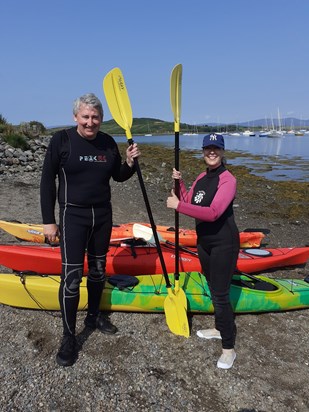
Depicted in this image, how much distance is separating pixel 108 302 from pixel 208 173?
213 cm

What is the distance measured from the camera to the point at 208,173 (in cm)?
338

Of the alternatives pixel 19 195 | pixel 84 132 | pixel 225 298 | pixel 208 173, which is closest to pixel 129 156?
pixel 84 132

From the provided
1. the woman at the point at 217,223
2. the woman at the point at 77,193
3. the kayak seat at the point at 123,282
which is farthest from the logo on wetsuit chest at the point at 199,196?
the kayak seat at the point at 123,282

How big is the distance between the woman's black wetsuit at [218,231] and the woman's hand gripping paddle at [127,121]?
2.13 feet

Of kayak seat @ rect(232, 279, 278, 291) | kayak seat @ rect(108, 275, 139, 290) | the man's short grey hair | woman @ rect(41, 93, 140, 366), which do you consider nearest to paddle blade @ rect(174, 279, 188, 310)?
kayak seat @ rect(108, 275, 139, 290)

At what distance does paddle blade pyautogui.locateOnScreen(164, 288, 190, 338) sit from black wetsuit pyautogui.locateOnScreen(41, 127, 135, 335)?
118 cm

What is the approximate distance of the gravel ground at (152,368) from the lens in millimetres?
3014

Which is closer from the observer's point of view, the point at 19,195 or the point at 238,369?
the point at 238,369

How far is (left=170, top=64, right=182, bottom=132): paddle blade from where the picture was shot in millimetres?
3875

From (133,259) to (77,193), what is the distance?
242 cm

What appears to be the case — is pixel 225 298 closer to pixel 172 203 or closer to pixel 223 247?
pixel 223 247

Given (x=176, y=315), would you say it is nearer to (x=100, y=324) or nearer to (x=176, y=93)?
(x=100, y=324)

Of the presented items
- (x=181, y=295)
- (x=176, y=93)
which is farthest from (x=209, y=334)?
(x=176, y=93)

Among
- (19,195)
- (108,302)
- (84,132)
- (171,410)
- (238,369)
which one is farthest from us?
(19,195)
